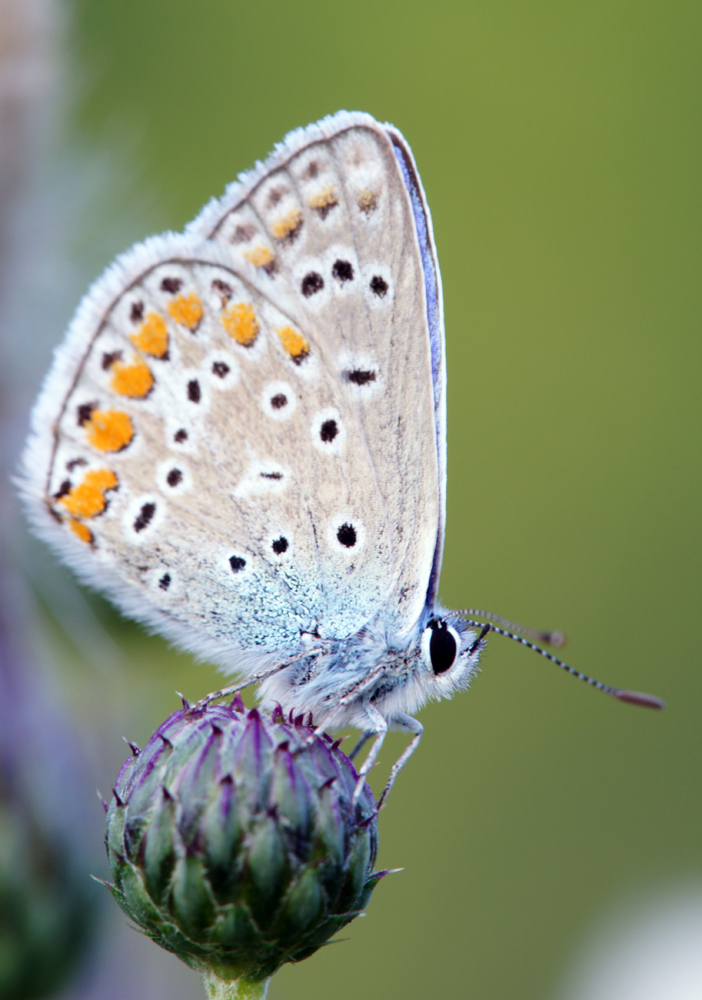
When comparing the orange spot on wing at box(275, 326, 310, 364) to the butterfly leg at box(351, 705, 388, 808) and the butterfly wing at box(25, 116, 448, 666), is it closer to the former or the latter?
the butterfly wing at box(25, 116, 448, 666)

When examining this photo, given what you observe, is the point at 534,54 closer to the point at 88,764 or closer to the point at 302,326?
the point at 302,326

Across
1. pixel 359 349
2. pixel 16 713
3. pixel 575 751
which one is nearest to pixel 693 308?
pixel 575 751

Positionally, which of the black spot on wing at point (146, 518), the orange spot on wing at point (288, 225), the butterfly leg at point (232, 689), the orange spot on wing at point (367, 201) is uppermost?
the orange spot on wing at point (367, 201)

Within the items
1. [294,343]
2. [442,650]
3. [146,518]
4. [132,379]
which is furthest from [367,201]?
[442,650]

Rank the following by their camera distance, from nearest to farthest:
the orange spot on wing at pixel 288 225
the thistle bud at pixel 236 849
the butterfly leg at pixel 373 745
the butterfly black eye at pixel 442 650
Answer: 1. the thistle bud at pixel 236 849
2. the butterfly leg at pixel 373 745
3. the butterfly black eye at pixel 442 650
4. the orange spot on wing at pixel 288 225

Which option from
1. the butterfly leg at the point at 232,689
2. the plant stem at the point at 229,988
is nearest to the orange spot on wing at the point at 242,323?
the butterfly leg at the point at 232,689

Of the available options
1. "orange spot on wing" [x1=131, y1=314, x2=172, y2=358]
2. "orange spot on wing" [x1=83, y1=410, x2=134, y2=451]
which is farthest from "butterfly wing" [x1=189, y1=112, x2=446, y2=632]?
"orange spot on wing" [x1=83, y1=410, x2=134, y2=451]

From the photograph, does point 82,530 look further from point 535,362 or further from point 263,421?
point 535,362

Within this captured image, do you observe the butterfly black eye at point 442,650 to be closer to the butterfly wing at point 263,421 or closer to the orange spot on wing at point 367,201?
the butterfly wing at point 263,421
